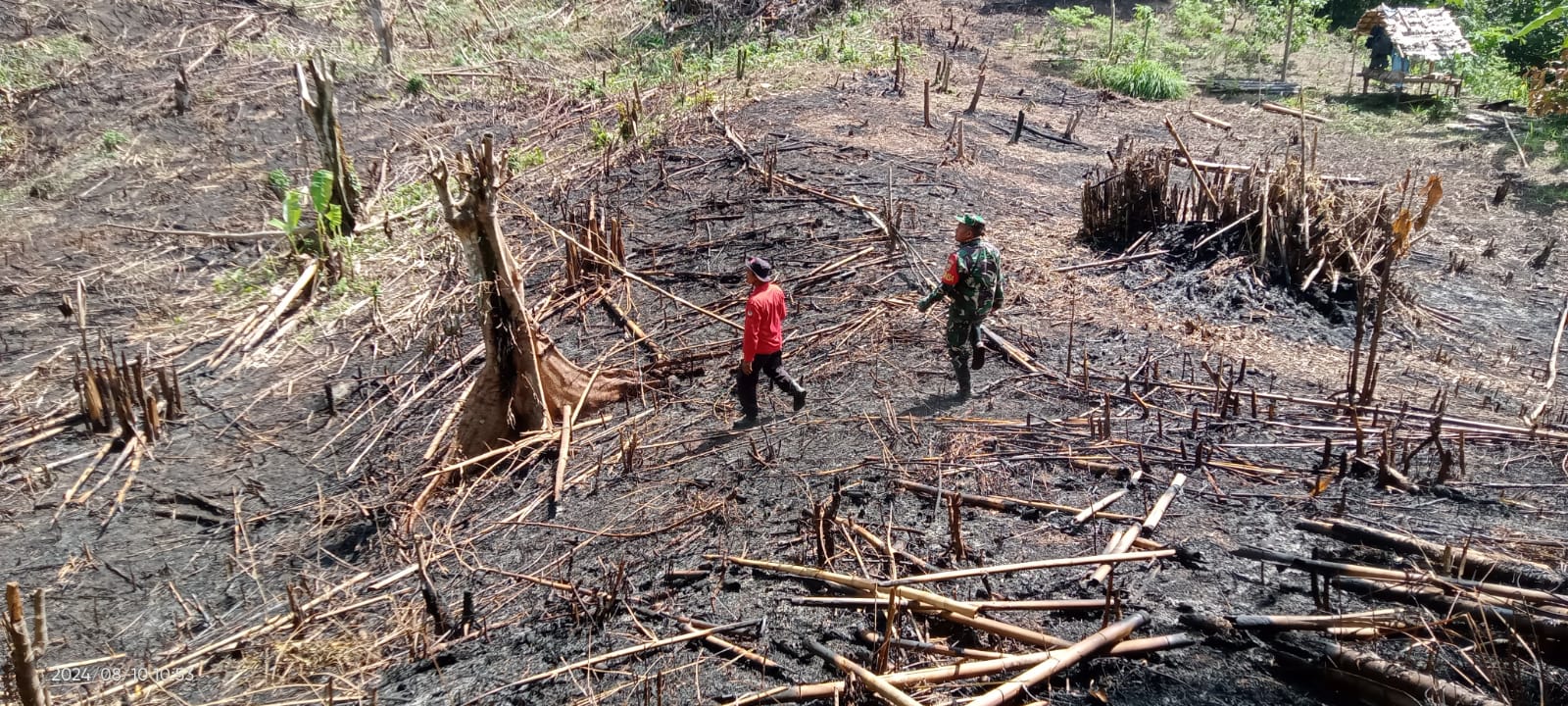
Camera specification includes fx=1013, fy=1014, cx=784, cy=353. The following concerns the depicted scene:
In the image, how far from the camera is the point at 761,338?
6359mm

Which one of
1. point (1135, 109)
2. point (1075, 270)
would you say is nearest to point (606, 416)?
point (1075, 270)

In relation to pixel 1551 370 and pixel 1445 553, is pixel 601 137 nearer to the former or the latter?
pixel 1551 370

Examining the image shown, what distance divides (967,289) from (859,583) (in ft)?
8.35

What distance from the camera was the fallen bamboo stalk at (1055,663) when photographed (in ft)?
12.6

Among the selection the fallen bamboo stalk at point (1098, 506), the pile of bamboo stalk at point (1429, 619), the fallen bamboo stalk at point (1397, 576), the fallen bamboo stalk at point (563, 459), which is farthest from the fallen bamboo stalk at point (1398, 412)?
the fallen bamboo stalk at point (563, 459)

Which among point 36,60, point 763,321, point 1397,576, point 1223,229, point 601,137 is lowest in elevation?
point 1397,576

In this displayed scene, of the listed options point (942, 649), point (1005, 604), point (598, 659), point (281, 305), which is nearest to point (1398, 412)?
point (1005, 604)

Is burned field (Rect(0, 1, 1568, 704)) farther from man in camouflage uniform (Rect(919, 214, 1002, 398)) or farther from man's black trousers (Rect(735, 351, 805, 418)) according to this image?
man in camouflage uniform (Rect(919, 214, 1002, 398))

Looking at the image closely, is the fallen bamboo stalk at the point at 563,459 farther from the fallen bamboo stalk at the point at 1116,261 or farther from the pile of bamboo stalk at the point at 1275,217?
the pile of bamboo stalk at the point at 1275,217

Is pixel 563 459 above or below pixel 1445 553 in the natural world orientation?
below

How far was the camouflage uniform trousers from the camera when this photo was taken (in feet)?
21.7

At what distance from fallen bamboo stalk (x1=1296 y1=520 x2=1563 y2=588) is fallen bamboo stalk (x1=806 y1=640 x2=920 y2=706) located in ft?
7.65

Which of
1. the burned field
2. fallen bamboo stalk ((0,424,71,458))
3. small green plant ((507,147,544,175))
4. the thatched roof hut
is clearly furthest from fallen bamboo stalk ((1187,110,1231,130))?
fallen bamboo stalk ((0,424,71,458))

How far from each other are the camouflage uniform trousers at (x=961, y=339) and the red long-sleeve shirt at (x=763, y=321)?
1140 millimetres
